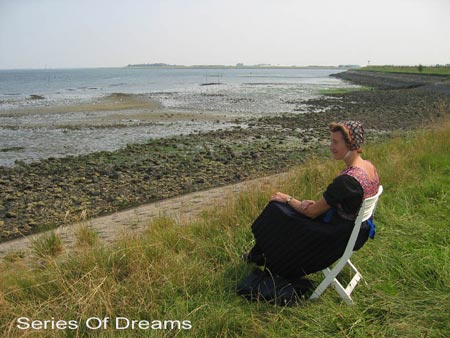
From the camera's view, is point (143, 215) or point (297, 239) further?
point (143, 215)

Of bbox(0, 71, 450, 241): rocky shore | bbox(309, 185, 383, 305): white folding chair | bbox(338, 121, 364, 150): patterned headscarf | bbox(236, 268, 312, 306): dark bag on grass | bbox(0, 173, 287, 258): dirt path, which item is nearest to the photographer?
bbox(309, 185, 383, 305): white folding chair

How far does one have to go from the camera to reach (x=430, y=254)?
389 centimetres

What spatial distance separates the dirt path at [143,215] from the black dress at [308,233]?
8.66 ft

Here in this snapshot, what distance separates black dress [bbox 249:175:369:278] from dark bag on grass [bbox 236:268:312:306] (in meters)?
0.09

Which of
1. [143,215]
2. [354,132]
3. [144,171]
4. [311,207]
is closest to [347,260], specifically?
[311,207]

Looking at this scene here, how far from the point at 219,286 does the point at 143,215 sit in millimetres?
4803

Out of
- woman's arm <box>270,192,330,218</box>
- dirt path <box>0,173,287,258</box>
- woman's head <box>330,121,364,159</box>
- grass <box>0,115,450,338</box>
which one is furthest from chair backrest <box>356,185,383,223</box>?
dirt path <box>0,173,287,258</box>

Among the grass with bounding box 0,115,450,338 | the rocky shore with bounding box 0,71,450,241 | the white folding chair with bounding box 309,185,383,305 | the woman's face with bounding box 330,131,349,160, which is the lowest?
the rocky shore with bounding box 0,71,450,241

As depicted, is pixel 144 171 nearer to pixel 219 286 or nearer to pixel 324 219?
pixel 219 286

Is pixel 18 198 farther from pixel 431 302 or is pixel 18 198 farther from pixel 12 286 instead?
pixel 431 302

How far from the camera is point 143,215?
8.25 metres

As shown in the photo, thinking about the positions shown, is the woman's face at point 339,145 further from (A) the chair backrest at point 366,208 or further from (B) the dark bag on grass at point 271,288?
(B) the dark bag on grass at point 271,288

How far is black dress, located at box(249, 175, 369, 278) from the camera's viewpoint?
3.18 metres

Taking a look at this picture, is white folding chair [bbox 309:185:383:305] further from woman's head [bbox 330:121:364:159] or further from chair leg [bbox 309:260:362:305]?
woman's head [bbox 330:121:364:159]
